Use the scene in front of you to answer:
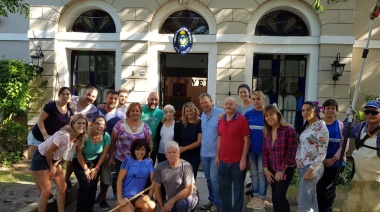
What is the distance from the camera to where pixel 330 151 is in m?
4.46

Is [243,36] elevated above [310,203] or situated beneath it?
elevated above

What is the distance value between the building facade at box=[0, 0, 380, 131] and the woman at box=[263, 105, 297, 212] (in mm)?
4936

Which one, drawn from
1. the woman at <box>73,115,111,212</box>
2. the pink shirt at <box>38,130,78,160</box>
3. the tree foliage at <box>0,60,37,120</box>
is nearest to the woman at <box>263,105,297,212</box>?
the woman at <box>73,115,111,212</box>

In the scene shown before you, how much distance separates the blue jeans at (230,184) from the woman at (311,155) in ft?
2.65

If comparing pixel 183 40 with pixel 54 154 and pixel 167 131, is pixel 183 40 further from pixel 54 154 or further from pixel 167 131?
pixel 54 154

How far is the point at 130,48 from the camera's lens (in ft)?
30.8

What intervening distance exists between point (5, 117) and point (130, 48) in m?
4.02

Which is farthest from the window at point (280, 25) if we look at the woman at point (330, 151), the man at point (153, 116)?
the woman at point (330, 151)

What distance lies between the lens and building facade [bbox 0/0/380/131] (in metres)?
9.03

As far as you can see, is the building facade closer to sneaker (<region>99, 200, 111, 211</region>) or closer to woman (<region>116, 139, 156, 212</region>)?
sneaker (<region>99, 200, 111, 211</region>)

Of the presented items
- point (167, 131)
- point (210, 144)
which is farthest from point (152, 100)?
point (210, 144)

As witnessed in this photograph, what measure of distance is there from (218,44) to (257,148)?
200 inches

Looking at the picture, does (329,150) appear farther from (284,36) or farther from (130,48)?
(130,48)

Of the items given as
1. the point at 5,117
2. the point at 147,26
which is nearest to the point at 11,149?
the point at 5,117
